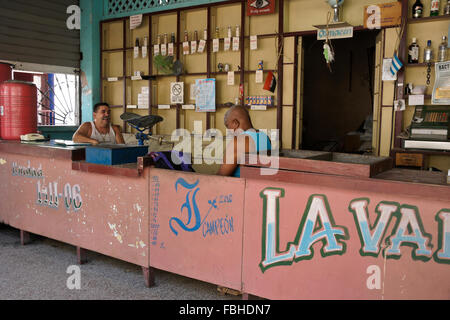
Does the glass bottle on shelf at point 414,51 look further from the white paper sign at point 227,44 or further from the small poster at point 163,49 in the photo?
the small poster at point 163,49

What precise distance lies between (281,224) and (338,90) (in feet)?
21.0

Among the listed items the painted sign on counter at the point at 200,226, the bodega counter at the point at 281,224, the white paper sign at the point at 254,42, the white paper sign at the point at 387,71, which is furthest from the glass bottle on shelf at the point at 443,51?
the painted sign on counter at the point at 200,226

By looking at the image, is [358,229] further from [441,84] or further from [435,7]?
[435,7]

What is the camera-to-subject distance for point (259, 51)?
5.26 m

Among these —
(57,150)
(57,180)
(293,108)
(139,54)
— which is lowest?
(57,180)

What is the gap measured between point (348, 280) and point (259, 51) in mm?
3958

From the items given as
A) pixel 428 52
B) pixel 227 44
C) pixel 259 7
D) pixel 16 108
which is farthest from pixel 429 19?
pixel 16 108

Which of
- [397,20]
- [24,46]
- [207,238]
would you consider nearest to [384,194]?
[207,238]

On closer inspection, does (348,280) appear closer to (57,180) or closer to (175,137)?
(57,180)

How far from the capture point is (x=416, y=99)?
420 centimetres

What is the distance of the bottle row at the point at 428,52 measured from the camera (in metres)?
4.06

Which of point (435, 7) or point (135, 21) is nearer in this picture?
point (435, 7)

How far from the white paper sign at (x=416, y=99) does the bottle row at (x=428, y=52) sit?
368 mm

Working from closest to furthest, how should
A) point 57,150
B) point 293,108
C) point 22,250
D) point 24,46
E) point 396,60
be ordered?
point 57,150 < point 22,250 < point 396,60 < point 293,108 < point 24,46
